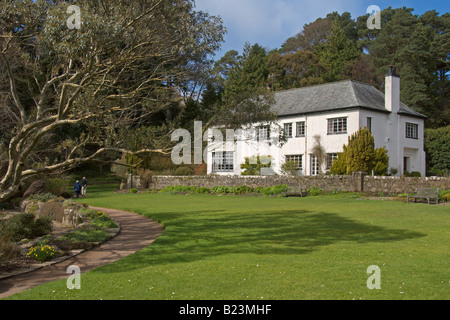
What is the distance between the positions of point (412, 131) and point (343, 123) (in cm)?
774

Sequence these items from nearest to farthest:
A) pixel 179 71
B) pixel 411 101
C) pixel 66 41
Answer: pixel 66 41 < pixel 179 71 < pixel 411 101

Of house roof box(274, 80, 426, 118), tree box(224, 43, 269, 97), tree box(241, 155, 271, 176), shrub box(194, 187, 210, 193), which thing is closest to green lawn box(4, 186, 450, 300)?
shrub box(194, 187, 210, 193)

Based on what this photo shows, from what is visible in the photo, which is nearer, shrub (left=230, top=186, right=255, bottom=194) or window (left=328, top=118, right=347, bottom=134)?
shrub (left=230, top=186, right=255, bottom=194)

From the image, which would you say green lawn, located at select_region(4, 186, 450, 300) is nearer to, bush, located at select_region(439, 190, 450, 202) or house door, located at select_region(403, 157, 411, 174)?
bush, located at select_region(439, 190, 450, 202)

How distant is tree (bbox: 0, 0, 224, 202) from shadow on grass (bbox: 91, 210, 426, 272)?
109 inches

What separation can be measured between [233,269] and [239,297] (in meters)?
1.60

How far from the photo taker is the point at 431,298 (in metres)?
5.81

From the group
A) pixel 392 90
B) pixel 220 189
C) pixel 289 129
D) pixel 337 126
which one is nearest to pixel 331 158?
pixel 337 126

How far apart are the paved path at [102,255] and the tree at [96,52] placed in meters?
2.44

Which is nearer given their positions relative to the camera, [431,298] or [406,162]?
[431,298]

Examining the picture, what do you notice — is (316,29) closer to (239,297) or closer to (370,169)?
(370,169)

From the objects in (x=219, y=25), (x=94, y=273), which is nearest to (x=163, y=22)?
(x=219, y=25)

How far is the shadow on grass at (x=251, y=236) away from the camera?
30.3 feet

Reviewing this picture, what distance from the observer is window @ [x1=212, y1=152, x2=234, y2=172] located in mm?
40156
